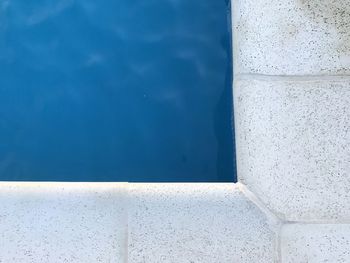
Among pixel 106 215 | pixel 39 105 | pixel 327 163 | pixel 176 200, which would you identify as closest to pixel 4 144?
pixel 39 105

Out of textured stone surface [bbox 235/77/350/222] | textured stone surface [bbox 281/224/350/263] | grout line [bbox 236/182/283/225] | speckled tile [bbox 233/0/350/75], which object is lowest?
textured stone surface [bbox 281/224/350/263]

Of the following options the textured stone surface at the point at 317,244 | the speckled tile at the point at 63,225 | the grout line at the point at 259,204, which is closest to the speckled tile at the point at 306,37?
the grout line at the point at 259,204

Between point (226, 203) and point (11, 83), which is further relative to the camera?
point (11, 83)

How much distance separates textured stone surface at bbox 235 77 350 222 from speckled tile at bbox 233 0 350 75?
0.05 metres

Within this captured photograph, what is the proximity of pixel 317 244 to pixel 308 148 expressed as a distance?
30 cm

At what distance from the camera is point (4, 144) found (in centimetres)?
211

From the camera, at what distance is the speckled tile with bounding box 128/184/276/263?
1.54 meters

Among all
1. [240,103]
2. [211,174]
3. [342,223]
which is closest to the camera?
[342,223]

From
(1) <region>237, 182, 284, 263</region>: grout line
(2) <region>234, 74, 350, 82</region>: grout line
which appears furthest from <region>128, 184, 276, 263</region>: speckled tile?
(2) <region>234, 74, 350, 82</region>: grout line

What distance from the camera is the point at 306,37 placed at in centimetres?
157

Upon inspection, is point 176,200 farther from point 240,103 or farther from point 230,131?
point 230,131

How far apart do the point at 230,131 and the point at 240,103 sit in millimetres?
408

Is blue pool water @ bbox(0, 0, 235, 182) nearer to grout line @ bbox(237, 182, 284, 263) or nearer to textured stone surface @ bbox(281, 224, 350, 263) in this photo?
grout line @ bbox(237, 182, 284, 263)

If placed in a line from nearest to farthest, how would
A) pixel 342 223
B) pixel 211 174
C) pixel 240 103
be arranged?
1. pixel 342 223
2. pixel 240 103
3. pixel 211 174
